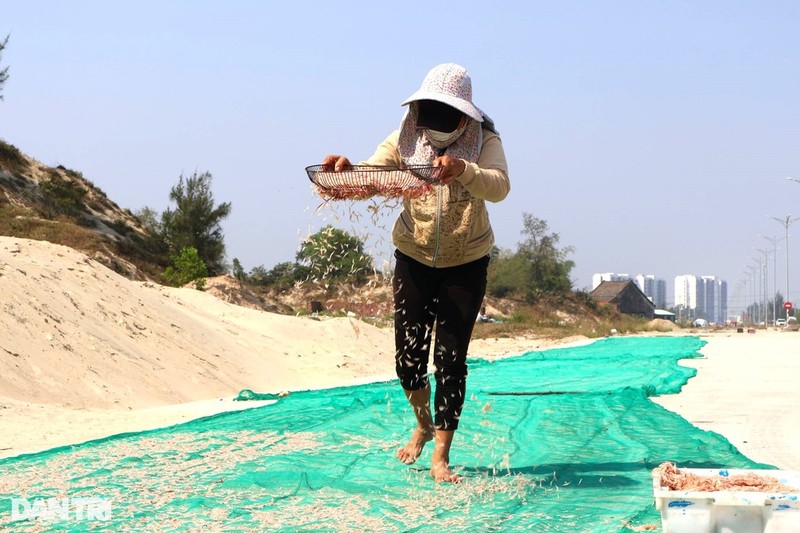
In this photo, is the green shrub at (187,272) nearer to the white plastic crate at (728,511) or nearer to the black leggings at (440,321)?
the black leggings at (440,321)

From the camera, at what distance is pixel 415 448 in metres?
4.41

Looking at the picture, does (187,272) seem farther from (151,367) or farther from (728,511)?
(728,511)

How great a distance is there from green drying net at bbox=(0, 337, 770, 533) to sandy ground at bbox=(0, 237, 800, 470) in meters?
0.57

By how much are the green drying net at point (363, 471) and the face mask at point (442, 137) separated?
1562 mm

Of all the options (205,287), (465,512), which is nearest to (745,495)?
(465,512)

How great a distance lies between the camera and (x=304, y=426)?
5.86 m

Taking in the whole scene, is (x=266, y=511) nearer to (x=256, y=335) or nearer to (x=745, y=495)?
(x=745, y=495)

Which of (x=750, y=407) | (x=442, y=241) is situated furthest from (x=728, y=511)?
(x=750, y=407)

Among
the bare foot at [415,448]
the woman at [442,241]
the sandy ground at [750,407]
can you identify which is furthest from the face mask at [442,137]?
the sandy ground at [750,407]

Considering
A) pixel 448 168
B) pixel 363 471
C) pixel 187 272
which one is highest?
pixel 187 272

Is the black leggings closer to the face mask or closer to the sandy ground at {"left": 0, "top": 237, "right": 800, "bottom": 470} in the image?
the face mask

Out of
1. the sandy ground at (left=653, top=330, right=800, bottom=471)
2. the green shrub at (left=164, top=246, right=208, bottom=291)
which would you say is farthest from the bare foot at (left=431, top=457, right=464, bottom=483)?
the green shrub at (left=164, top=246, right=208, bottom=291)

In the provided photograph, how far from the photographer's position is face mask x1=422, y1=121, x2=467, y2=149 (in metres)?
4.18

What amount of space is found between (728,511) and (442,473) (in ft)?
5.15
